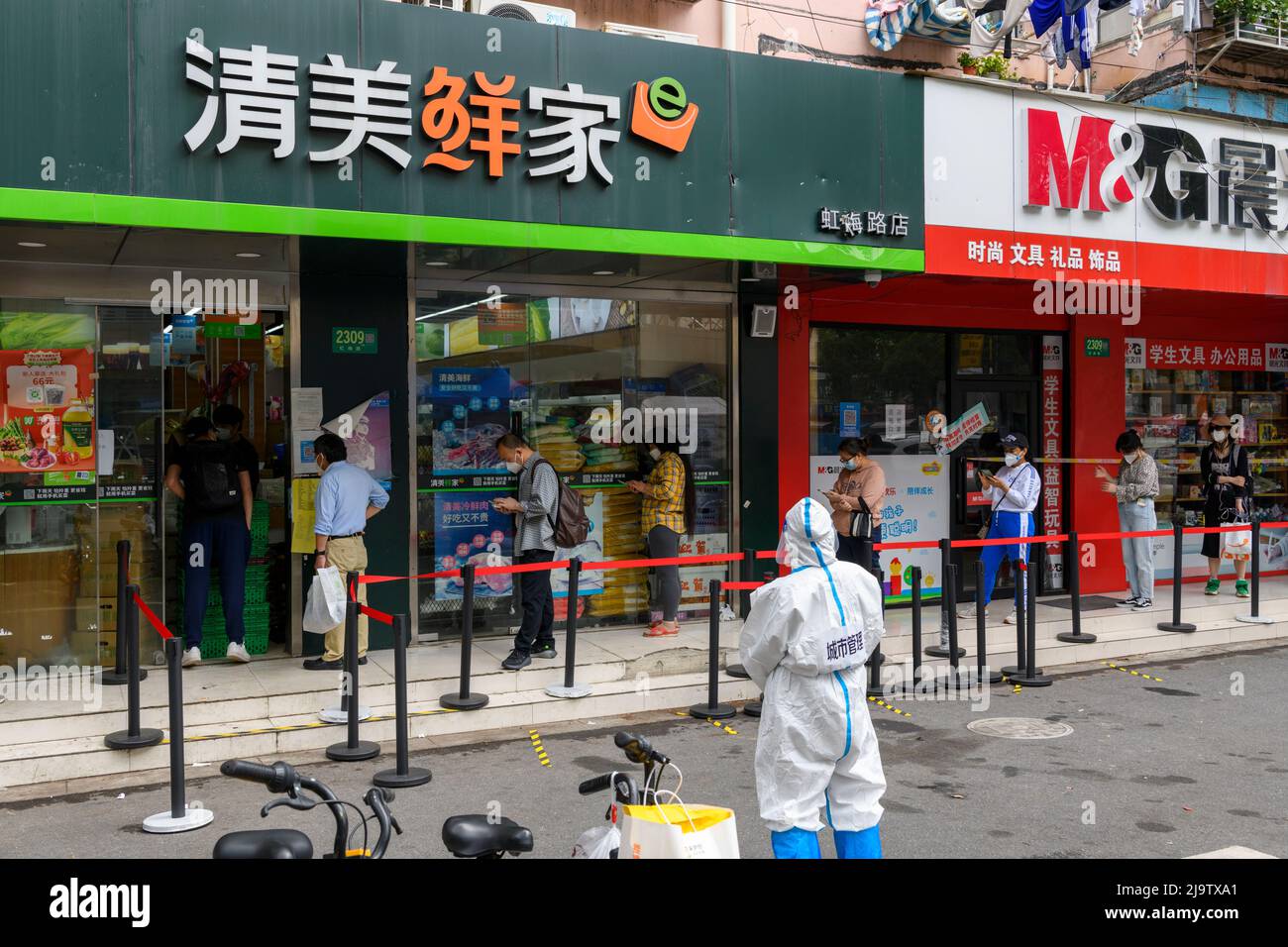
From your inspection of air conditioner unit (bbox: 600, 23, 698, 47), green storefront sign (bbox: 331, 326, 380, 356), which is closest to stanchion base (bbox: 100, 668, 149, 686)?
green storefront sign (bbox: 331, 326, 380, 356)

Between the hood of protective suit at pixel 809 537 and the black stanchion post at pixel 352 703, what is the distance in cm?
338

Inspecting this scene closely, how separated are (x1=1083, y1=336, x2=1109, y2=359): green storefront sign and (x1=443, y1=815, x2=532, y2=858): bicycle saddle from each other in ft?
40.4

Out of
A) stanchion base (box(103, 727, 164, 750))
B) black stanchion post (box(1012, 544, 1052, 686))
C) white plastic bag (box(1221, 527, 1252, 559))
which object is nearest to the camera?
stanchion base (box(103, 727, 164, 750))

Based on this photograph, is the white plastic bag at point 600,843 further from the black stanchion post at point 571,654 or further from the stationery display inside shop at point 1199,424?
the stationery display inside shop at point 1199,424

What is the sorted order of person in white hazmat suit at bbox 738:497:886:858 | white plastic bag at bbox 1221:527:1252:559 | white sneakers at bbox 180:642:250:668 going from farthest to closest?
white plastic bag at bbox 1221:527:1252:559 → white sneakers at bbox 180:642:250:668 → person in white hazmat suit at bbox 738:497:886:858

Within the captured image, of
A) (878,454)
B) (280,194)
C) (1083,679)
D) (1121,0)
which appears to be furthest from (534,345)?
(1121,0)

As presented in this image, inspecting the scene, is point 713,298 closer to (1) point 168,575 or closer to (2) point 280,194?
(2) point 280,194

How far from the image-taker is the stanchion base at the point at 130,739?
758 centimetres

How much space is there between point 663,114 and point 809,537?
579cm

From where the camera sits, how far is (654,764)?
166 inches

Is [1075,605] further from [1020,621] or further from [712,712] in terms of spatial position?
[712,712]

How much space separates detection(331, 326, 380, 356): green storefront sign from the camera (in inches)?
396

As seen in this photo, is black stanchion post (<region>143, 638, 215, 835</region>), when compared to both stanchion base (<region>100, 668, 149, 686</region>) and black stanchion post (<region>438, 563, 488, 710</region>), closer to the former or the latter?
black stanchion post (<region>438, 563, 488, 710</region>)

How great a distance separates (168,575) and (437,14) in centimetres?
525
